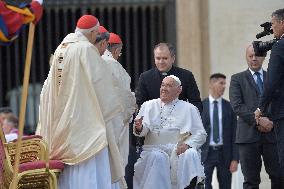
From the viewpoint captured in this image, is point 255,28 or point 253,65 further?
point 255,28

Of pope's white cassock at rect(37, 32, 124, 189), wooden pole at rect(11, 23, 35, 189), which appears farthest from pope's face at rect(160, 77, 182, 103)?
wooden pole at rect(11, 23, 35, 189)

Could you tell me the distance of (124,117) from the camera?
11844 mm

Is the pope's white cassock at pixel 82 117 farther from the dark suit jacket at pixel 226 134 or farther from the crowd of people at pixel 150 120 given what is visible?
the dark suit jacket at pixel 226 134

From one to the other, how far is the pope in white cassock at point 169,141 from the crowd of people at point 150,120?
1 cm

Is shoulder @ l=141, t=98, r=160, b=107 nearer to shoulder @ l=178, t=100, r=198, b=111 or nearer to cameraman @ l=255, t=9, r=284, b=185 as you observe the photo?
shoulder @ l=178, t=100, r=198, b=111

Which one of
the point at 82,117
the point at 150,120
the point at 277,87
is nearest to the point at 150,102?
the point at 150,120

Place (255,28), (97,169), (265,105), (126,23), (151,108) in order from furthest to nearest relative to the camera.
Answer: (126,23) < (255,28) < (151,108) < (265,105) < (97,169)

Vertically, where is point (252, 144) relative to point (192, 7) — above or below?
below

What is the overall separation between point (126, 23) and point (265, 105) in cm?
674

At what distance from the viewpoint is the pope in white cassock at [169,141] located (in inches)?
486

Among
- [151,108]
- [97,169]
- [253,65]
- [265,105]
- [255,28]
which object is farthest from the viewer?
[255,28]

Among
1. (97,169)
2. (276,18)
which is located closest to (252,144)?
(276,18)

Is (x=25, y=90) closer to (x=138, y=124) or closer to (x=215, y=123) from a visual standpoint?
(x=138, y=124)

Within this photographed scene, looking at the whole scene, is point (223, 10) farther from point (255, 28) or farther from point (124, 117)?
point (124, 117)
